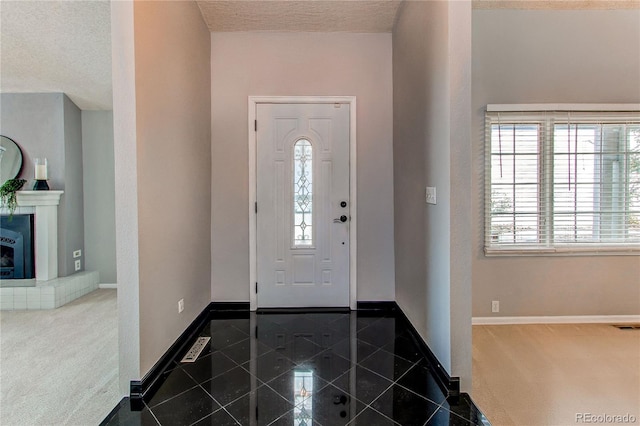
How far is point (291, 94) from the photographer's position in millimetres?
3322

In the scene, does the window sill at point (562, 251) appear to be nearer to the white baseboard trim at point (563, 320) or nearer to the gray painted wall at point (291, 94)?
the white baseboard trim at point (563, 320)

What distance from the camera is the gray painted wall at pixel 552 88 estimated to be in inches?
120

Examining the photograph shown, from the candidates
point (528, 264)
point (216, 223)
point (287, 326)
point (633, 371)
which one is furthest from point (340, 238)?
point (633, 371)

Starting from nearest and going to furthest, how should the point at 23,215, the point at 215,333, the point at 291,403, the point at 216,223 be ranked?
the point at 291,403, the point at 215,333, the point at 216,223, the point at 23,215

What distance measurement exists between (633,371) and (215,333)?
10.6 feet

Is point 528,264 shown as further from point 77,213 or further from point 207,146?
point 77,213

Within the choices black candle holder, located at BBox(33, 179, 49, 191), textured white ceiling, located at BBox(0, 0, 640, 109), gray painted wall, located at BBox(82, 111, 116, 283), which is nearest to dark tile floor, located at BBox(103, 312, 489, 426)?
gray painted wall, located at BBox(82, 111, 116, 283)

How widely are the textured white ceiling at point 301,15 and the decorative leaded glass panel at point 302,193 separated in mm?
1173

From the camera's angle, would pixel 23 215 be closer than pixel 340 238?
No

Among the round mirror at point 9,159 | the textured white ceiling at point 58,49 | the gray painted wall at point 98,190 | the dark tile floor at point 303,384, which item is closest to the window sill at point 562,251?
the dark tile floor at point 303,384

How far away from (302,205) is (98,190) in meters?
2.93

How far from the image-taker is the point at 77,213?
412 centimetres

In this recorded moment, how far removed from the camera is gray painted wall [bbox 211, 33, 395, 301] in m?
3.31

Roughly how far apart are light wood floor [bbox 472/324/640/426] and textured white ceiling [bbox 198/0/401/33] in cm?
317
